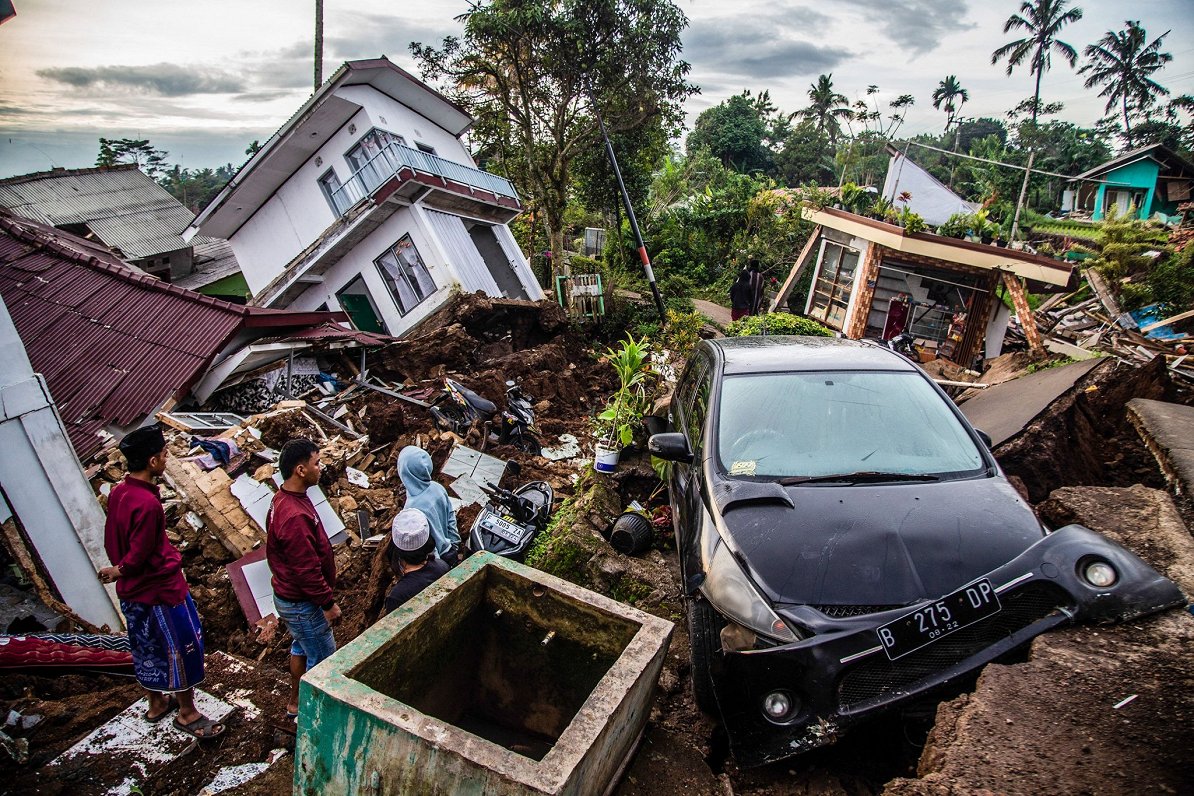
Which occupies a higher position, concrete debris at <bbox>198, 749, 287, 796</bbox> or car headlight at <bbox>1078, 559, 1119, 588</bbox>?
car headlight at <bbox>1078, 559, 1119, 588</bbox>

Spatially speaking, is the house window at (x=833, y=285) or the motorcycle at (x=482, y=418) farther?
the house window at (x=833, y=285)

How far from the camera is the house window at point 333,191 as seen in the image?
16.7 metres

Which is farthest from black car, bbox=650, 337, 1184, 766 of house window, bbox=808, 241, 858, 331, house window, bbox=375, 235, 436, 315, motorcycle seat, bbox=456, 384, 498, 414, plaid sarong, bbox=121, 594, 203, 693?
house window, bbox=375, 235, 436, 315

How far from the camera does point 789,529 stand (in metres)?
3.01

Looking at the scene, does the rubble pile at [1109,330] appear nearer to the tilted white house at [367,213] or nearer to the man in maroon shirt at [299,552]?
the man in maroon shirt at [299,552]

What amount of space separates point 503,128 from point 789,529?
20.3 meters

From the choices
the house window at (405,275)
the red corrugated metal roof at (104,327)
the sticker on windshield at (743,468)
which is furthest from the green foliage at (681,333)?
the sticker on windshield at (743,468)

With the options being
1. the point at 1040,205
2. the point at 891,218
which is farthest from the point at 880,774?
the point at 1040,205

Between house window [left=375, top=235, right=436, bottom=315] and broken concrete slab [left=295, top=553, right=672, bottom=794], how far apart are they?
12.9m

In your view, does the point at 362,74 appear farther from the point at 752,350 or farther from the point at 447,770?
the point at 447,770

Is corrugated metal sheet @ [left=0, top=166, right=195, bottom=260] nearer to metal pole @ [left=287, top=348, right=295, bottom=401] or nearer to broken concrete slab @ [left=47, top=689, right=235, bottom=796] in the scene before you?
metal pole @ [left=287, top=348, right=295, bottom=401]

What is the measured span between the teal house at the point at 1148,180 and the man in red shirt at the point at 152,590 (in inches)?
1515

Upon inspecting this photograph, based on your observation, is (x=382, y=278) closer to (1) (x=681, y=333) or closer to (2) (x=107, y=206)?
(1) (x=681, y=333)

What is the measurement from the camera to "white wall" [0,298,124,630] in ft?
14.9
